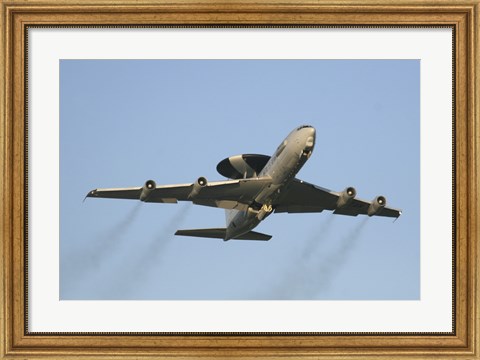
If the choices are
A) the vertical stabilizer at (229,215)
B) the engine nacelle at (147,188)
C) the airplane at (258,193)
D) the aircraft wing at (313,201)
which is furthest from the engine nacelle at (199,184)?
the vertical stabilizer at (229,215)

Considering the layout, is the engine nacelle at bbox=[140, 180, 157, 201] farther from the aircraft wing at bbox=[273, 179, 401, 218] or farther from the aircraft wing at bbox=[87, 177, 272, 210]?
the aircraft wing at bbox=[273, 179, 401, 218]

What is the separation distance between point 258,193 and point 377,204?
232 inches

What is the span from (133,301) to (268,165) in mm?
16773

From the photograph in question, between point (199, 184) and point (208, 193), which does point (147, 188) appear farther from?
point (208, 193)

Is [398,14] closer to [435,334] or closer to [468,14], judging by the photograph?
[468,14]

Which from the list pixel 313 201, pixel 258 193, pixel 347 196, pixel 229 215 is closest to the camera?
pixel 347 196

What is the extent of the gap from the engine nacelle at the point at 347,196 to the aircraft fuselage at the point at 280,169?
108 inches

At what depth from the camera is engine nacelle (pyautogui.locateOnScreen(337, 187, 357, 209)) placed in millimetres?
38906

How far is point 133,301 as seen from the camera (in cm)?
2459

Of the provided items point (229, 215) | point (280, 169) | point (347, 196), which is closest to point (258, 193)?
point (280, 169)

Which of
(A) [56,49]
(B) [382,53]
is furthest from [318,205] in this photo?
(A) [56,49]

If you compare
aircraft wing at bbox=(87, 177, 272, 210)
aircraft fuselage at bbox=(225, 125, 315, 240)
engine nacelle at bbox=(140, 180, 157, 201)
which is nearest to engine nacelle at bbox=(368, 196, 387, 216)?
aircraft fuselage at bbox=(225, 125, 315, 240)

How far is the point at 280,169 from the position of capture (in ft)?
126

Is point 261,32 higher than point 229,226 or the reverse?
higher
